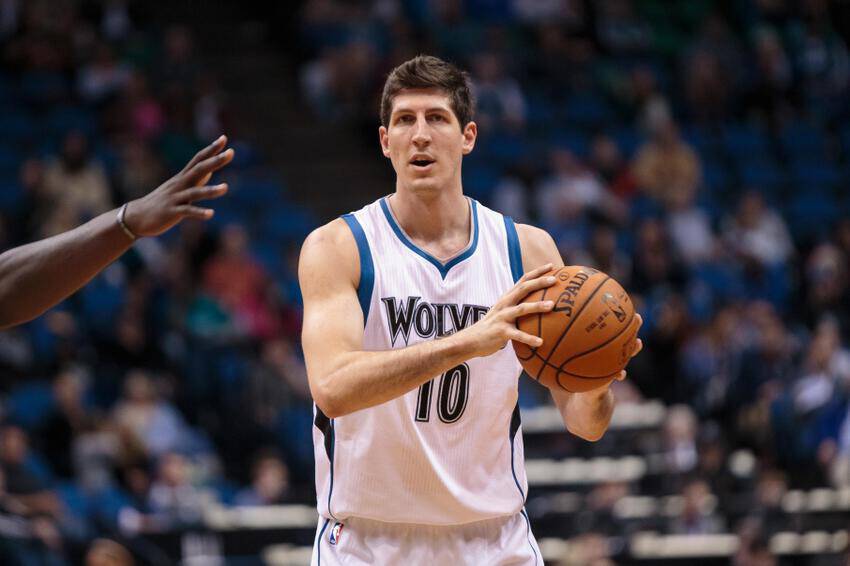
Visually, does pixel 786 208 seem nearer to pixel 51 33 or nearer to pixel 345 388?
pixel 51 33

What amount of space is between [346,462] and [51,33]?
1066 cm

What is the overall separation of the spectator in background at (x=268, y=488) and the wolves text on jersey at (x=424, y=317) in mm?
6327

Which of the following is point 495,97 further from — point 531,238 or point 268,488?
point 531,238

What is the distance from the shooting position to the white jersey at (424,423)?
5074mm

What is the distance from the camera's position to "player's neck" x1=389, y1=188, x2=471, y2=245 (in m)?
5.39

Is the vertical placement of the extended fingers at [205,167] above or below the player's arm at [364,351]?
above

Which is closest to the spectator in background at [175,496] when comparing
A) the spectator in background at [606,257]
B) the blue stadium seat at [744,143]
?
the spectator in background at [606,257]

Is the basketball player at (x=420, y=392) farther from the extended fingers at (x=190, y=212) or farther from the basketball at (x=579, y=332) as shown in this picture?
the extended fingers at (x=190, y=212)

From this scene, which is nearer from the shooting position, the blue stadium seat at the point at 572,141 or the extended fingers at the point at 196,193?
the extended fingers at the point at 196,193

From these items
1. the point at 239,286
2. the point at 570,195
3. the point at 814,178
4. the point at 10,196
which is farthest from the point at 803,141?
the point at 10,196

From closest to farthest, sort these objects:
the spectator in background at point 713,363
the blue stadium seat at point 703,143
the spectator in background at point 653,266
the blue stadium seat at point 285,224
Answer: the spectator in background at point 713,363 → the blue stadium seat at point 285,224 → the spectator in background at point 653,266 → the blue stadium seat at point 703,143

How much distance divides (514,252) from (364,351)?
0.95 m

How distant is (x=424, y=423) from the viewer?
510 centimetres

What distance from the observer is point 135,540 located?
988cm
